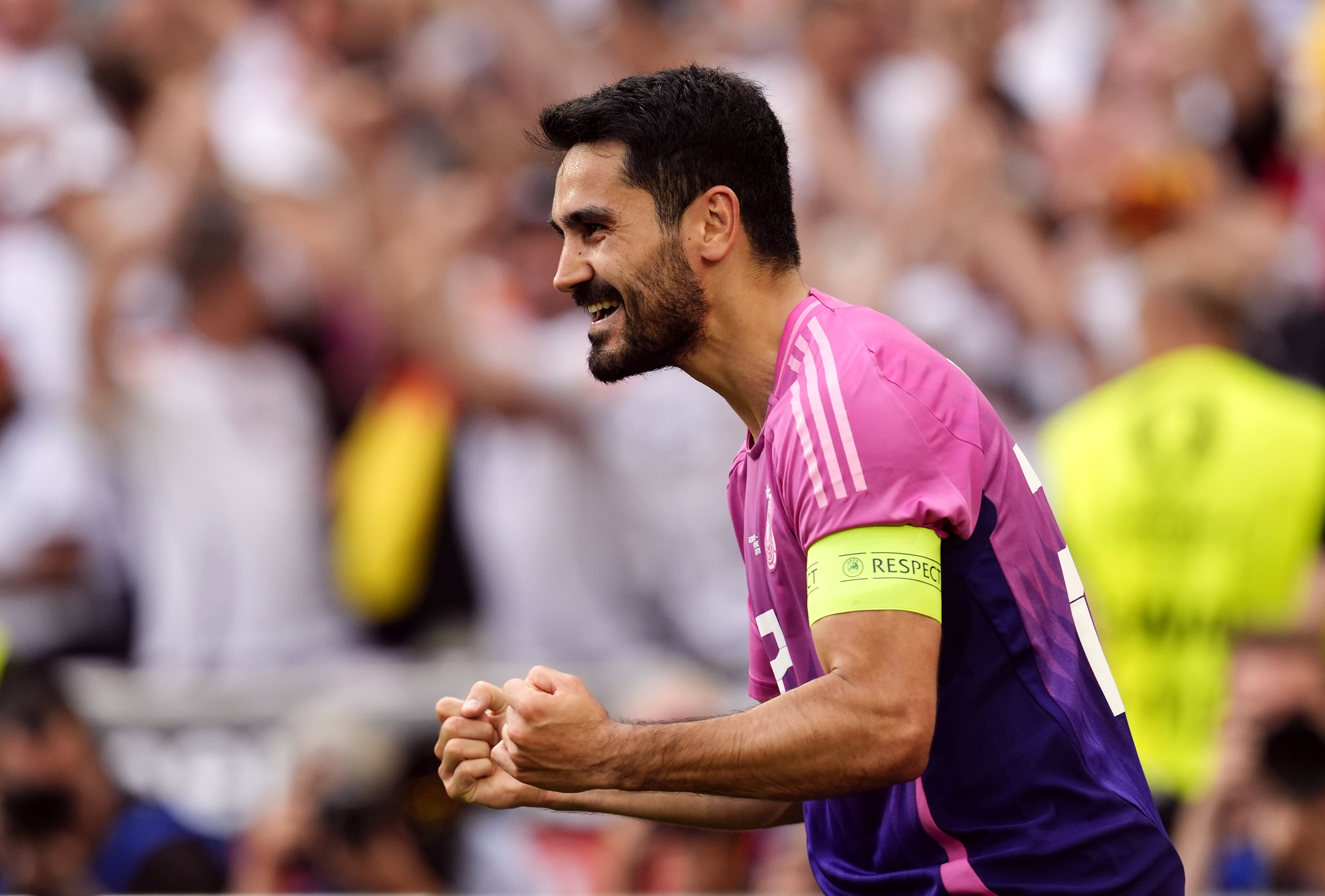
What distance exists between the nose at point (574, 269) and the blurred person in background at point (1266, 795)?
3.00 meters

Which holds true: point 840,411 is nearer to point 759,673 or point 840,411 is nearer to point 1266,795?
point 759,673

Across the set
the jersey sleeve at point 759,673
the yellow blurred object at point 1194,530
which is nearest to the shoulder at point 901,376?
the jersey sleeve at point 759,673

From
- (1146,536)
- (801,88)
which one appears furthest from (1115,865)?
(801,88)

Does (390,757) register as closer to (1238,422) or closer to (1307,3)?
(1238,422)

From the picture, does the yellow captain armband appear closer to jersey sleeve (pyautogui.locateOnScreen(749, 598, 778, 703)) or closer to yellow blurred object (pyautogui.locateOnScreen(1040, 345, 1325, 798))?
jersey sleeve (pyautogui.locateOnScreen(749, 598, 778, 703))

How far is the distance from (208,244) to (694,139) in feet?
14.5

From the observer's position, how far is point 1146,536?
590 cm

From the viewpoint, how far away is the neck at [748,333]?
115 inches

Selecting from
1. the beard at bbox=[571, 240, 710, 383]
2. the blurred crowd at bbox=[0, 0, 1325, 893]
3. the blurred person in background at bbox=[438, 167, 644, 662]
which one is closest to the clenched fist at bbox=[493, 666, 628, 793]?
the beard at bbox=[571, 240, 710, 383]

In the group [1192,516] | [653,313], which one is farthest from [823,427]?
[1192,516]

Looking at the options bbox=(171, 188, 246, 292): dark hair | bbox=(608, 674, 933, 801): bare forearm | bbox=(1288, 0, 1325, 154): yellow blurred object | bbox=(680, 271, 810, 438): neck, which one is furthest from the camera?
bbox=(1288, 0, 1325, 154): yellow blurred object

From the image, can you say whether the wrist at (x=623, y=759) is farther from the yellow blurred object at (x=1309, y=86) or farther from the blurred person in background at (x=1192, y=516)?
the yellow blurred object at (x=1309, y=86)

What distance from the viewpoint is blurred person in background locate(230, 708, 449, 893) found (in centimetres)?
550

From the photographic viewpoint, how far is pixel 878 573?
2525mm
